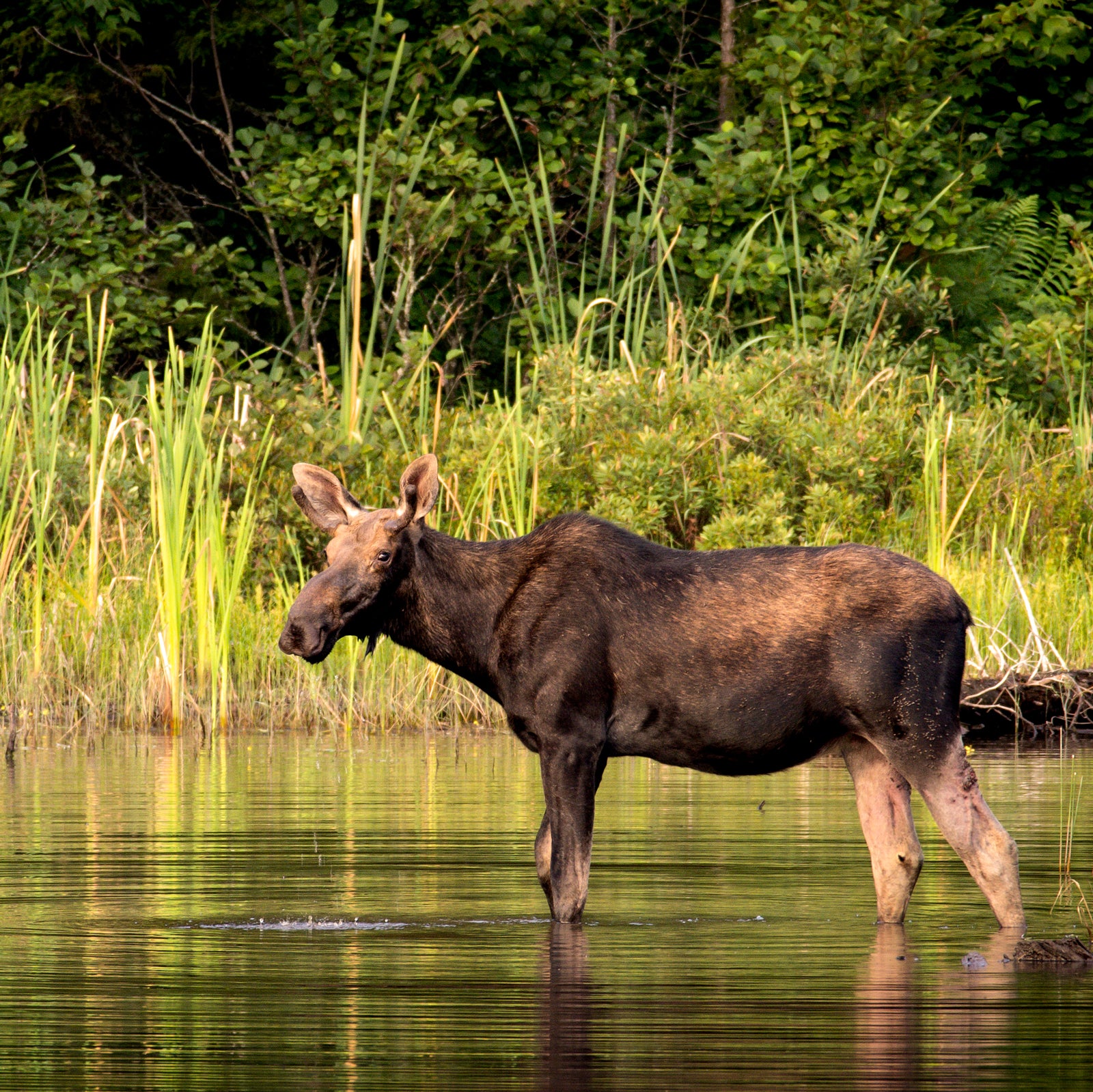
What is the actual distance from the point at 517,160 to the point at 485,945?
19.7 m

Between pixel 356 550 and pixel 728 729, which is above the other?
pixel 356 550

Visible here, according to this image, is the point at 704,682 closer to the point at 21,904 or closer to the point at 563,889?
the point at 563,889

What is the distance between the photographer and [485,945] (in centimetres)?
689

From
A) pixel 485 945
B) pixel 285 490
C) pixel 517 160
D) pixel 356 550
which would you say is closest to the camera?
pixel 485 945

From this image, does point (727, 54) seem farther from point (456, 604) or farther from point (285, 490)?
point (456, 604)

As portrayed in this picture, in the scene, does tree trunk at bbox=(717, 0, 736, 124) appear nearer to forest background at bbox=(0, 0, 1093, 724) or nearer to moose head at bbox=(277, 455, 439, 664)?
forest background at bbox=(0, 0, 1093, 724)

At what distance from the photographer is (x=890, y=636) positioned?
7641mm

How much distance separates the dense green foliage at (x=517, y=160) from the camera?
23.1 metres

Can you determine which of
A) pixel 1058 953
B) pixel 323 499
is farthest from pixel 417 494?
pixel 1058 953

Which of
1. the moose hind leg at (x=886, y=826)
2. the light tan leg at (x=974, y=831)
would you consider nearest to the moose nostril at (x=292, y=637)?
the moose hind leg at (x=886, y=826)

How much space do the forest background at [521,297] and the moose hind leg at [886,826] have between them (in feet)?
20.7

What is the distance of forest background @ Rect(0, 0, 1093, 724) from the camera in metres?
14.9

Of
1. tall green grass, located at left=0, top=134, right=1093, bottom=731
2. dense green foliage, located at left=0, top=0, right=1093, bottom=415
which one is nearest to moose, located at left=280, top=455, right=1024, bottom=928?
tall green grass, located at left=0, top=134, right=1093, bottom=731

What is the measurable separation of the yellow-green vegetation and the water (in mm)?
2396
